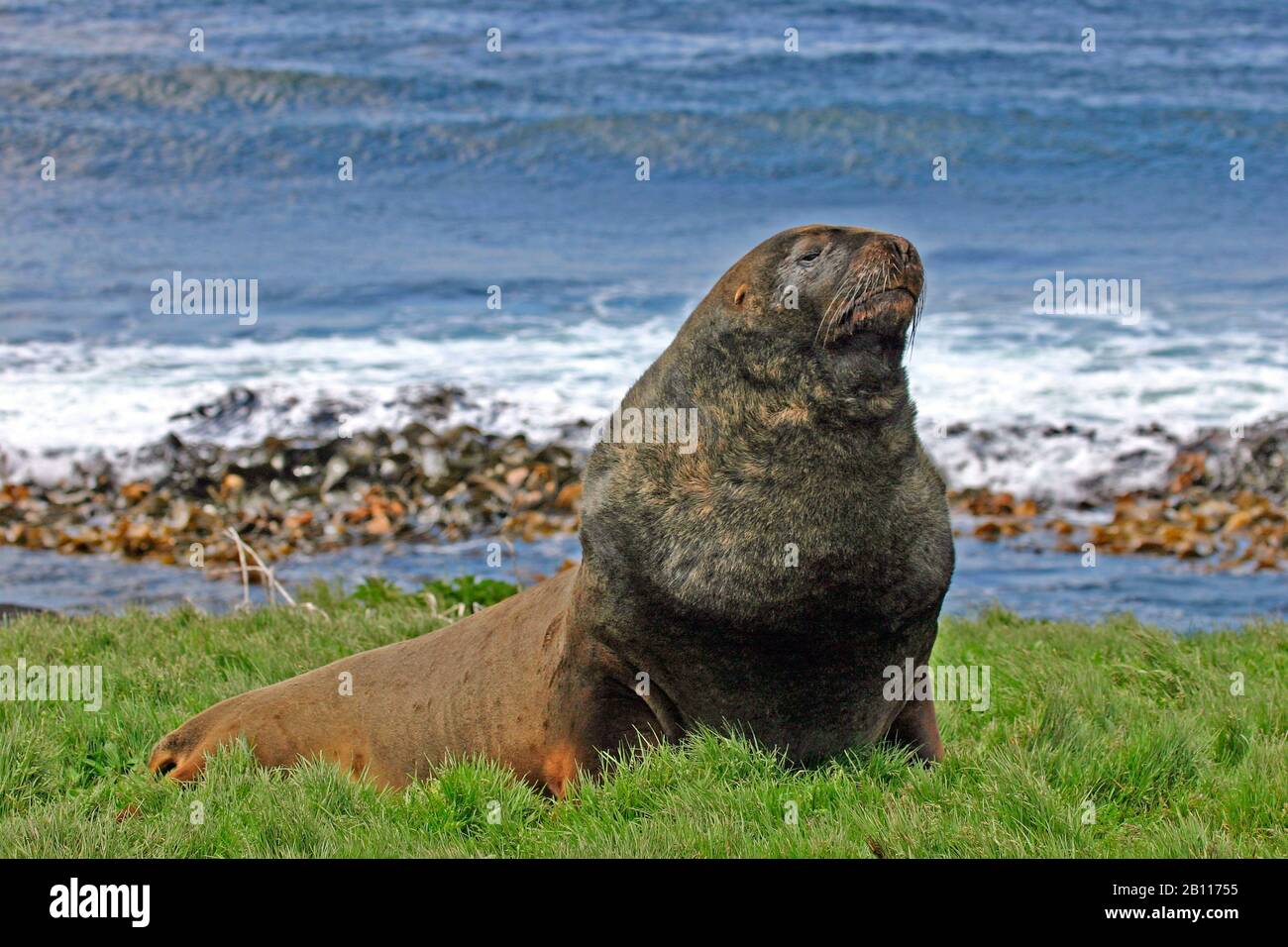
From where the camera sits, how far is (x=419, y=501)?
47.0 feet

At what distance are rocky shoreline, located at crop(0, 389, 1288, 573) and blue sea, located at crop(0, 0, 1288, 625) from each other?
0.74 m

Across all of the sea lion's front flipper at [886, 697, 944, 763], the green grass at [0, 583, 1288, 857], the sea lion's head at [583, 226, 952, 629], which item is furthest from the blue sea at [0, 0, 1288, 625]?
the sea lion's head at [583, 226, 952, 629]

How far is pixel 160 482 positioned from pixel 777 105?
72.2ft

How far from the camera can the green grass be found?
4.53 meters

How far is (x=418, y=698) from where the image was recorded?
5.75m

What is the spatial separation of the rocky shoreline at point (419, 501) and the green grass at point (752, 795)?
666 cm

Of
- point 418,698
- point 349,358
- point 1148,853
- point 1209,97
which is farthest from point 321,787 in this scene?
point 1209,97

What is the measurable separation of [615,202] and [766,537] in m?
26.4

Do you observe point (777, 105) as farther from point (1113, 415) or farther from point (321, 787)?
point (321, 787)

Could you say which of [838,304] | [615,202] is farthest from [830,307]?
[615,202]

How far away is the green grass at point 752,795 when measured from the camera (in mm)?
4527

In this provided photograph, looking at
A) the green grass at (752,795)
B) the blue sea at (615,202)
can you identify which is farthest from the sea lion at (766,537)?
the blue sea at (615,202)

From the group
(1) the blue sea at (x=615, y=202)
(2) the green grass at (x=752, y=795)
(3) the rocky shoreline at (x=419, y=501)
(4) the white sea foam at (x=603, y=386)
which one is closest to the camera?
(2) the green grass at (x=752, y=795)

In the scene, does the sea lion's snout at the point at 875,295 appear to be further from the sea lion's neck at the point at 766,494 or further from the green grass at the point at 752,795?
the green grass at the point at 752,795
